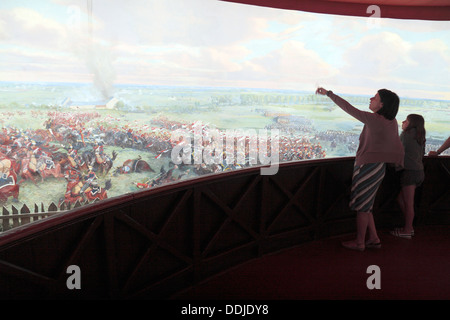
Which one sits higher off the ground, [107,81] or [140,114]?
[107,81]

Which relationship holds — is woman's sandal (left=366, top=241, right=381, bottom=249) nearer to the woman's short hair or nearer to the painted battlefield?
the woman's short hair

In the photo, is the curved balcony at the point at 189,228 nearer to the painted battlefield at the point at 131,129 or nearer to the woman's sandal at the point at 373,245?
the woman's sandal at the point at 373,245

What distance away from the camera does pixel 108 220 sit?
164 centimetres

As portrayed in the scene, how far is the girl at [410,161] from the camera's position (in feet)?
9.46

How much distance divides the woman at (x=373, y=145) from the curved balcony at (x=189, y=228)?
46 centimetres

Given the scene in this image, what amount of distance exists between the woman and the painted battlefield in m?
5.17

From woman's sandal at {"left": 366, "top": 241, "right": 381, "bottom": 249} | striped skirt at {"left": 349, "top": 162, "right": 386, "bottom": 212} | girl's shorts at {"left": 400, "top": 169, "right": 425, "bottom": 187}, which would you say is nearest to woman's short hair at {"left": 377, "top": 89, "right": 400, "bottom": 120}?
striped skirt at {"left": 349, "top": 162, "right": 386, "bottom": 212}

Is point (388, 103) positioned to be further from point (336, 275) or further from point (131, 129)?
point (131, 129)

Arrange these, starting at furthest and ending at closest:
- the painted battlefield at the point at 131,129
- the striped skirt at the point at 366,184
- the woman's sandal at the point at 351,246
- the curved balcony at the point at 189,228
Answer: the painted battlefield at the point at 131,129
the woman's sandal at the point at 351,246
the striped skirt at the point at 366,184
the curved balcony at the point at 189,228

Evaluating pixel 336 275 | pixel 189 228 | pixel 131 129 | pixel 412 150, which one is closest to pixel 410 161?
pixel 412 150

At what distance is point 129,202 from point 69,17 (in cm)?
744

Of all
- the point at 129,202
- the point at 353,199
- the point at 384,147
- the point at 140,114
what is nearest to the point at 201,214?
the point at 129,202

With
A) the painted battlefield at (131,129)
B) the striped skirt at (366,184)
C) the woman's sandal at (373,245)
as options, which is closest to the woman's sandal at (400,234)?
the woman's sandal at (373,245)
